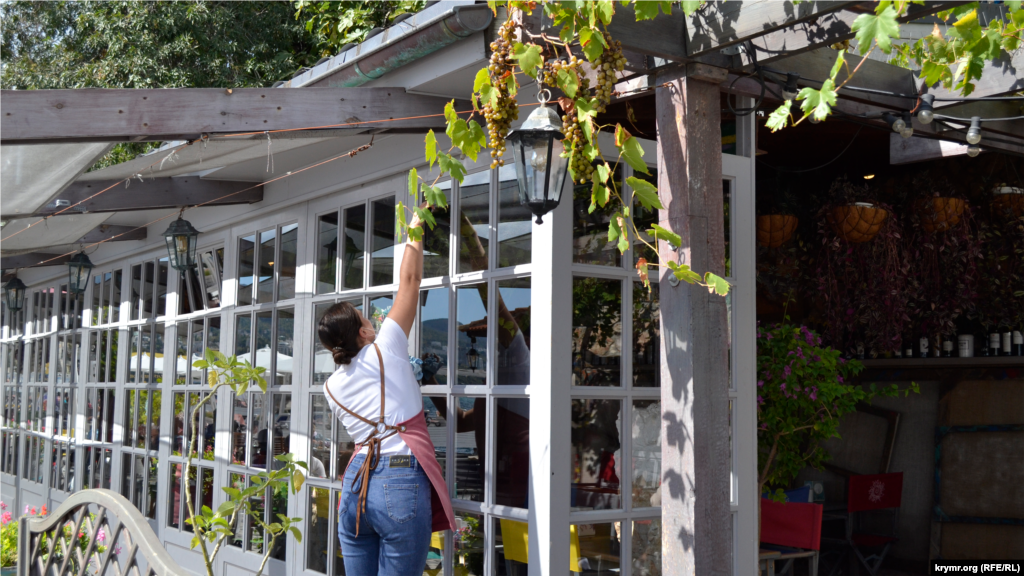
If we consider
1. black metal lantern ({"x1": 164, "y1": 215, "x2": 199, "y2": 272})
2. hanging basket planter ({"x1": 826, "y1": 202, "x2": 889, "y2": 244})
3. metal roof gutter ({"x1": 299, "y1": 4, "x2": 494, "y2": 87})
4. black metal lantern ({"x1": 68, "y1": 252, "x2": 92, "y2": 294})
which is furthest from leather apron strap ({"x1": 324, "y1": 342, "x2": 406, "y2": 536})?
black metal lantern ({"x1": 68, "y1": 252, "x2": 92, "y2": 294})

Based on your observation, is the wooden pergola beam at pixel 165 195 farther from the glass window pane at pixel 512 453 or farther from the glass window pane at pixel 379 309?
the glass window pane at pixel 512 453

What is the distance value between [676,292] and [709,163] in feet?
1.28

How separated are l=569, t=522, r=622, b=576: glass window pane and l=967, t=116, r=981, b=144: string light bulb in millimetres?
1962

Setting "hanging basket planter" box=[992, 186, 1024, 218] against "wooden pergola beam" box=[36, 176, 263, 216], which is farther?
"hanging basket planter" box=[992, 186, 1024, 218]

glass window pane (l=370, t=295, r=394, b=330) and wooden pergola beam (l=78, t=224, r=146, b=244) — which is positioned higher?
wooden pergola beam (l=78, t=224, r=146, b=244)

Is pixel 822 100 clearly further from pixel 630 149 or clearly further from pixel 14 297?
pixel 14 297

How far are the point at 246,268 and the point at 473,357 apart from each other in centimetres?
232

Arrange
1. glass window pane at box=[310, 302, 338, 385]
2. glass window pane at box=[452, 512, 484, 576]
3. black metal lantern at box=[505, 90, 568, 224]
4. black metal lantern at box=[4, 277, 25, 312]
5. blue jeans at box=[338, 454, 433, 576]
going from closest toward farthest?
black metal lantern at box=[505, 90, 568, 224] → blue jeans at box=[338, 454, 433, 576] → glass window pane at box=[452, 512, 484, 576] → glass window pane at box=[310, 302, 338, 385] → black metal lantern at box=[4, 277, 25, 312]

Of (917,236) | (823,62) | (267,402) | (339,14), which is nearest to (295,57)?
(339,14)

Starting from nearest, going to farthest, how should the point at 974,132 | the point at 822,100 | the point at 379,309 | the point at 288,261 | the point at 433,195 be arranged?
the point at 822,100 < the point at 433,195 < the point at 974,132 < the point at 379,309 < the point at 288,261

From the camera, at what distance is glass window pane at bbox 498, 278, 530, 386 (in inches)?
131

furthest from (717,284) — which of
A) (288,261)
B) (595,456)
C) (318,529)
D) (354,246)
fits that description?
(288,261)

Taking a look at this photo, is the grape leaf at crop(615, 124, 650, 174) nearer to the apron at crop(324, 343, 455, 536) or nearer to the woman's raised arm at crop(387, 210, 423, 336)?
the woman's raised arm at crop(387, 210, 423, 336)

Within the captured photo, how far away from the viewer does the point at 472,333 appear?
360 cm
